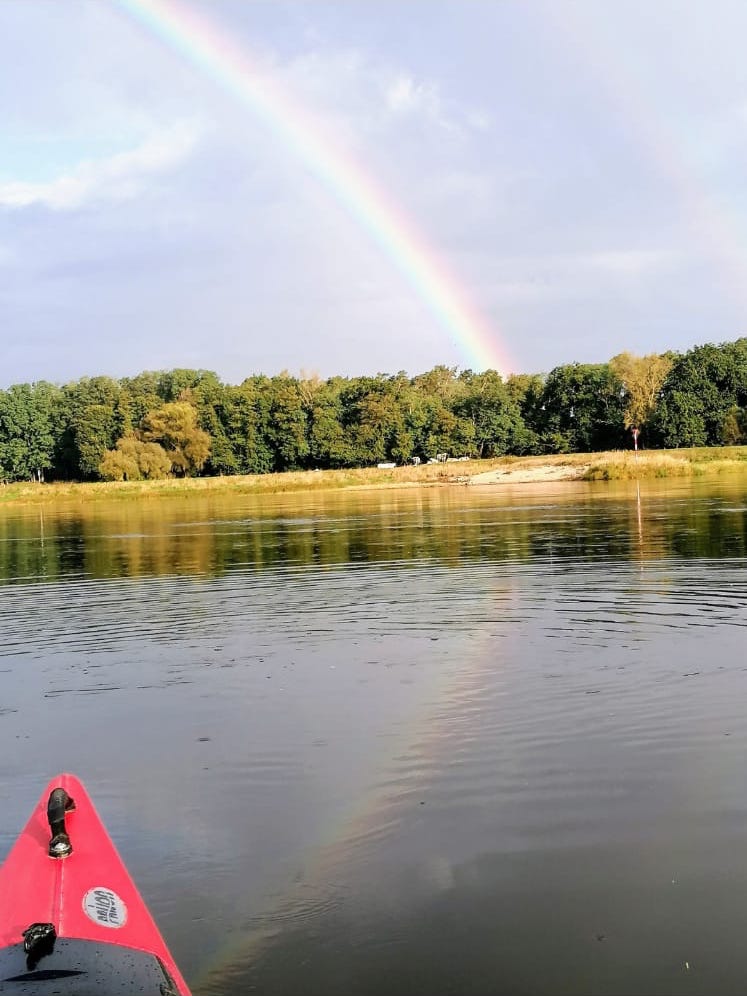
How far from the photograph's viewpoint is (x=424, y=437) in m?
128

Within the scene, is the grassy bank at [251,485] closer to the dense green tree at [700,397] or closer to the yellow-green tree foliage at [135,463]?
the yellow-green tree foliage at [135,463]

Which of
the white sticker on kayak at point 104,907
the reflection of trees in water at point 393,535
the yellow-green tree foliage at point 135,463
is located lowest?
the white sticker on kayak at point 104,907

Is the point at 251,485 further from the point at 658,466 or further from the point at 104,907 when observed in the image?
the point at 104,907

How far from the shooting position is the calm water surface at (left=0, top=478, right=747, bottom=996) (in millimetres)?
6273

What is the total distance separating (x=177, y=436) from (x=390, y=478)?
99.3ft

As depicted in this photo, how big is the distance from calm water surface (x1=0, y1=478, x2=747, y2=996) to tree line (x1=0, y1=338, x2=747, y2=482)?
9513 centimetres

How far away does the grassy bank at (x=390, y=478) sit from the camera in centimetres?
8969

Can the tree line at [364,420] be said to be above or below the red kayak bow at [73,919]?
above

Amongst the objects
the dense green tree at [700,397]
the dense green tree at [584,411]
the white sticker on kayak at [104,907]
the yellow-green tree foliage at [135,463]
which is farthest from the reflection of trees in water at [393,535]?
the dense green tree at [584,411]

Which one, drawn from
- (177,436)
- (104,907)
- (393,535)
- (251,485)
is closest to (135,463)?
(177,436)

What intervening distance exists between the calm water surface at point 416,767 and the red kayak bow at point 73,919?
766 mm

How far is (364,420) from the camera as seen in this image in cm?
12300

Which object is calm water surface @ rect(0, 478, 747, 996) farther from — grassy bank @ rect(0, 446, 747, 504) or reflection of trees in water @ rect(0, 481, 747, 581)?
grassy bank @ rect(0, 446, 747, 504)

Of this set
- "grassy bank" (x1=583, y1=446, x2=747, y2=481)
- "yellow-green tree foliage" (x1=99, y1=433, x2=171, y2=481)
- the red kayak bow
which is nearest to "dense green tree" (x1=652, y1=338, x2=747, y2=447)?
"grassy bank" (x1=583, y1=446, x2=747, y2=481)
